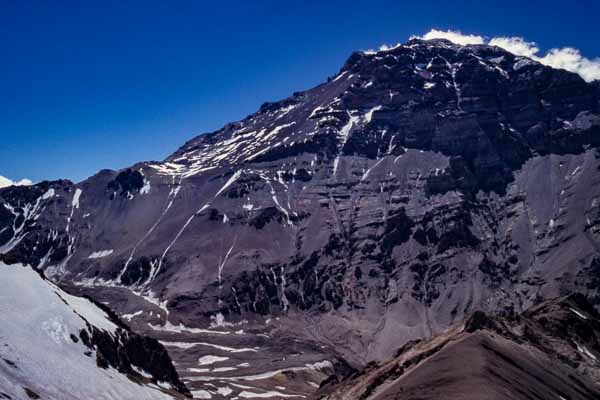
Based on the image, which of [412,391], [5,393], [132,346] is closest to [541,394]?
[412,391]

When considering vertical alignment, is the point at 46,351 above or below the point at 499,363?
above

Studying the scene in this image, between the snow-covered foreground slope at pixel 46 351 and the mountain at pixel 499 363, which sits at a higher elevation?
the snow-covered foreground slope at pixel 46 351

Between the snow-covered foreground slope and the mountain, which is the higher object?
the snow-covered foreground slope

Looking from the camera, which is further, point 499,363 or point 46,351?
point 46,351

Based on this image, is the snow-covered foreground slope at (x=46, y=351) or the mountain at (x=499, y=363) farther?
the snow-covered foreground slope at (x=46, y=351)
